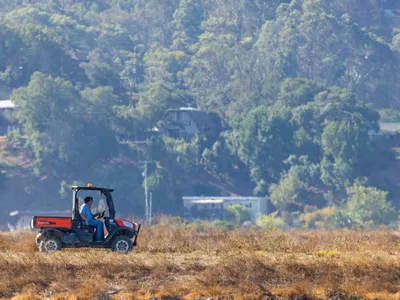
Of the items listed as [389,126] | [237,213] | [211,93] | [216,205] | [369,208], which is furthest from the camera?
[211,93]

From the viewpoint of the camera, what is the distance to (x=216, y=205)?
84.8 metres

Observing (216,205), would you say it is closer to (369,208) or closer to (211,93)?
(369,208)

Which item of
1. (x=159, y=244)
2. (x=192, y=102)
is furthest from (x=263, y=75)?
(x=159, y=244)

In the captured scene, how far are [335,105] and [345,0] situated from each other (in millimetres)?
45443

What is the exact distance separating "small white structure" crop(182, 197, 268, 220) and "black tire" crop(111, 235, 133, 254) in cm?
6036

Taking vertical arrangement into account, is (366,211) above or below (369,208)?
below

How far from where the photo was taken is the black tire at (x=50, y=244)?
2312 centimetres

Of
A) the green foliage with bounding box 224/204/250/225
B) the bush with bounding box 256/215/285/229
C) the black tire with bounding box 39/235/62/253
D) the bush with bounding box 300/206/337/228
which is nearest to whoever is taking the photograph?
the black tire with bounding box 39/235/62/253

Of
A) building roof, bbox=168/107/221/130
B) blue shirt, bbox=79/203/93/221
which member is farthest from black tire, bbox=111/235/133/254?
building roof, bbox=168/107/221/130

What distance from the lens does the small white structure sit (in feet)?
276

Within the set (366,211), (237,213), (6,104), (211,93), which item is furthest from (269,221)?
(211,93)

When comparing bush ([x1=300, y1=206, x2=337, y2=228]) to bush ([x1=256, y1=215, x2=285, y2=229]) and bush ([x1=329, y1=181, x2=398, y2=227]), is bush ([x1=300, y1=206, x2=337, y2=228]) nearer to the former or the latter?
bush ([x1=329, y1=181, x2=398, y2=227])

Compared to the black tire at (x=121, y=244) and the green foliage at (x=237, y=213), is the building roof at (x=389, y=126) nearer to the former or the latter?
the green foliage at (x=237, y=213)

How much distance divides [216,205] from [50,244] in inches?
2432
